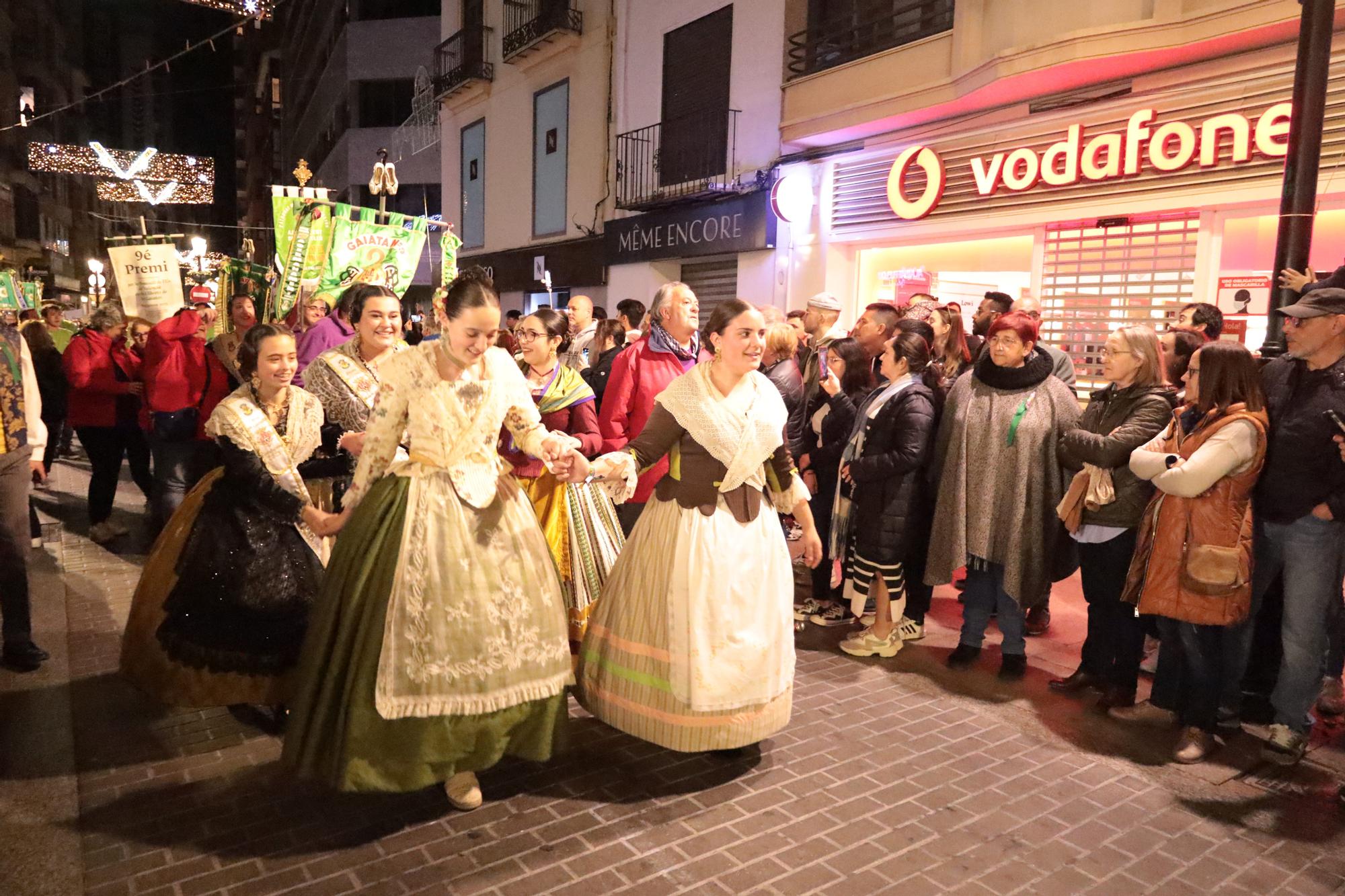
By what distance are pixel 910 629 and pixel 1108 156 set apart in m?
5.33

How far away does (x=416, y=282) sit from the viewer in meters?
29.2

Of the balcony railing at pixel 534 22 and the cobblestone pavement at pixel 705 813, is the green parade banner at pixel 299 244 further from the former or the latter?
the balcony railing at pixel 534 22

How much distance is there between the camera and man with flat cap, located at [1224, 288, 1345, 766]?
13.1ft

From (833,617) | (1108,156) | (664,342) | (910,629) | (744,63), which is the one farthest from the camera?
(744,63)

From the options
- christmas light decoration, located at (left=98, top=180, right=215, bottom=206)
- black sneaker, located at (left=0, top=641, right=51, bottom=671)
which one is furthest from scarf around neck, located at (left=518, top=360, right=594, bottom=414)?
christmas light decoration, located at (left=98, top=180, right=215, bottom=206)

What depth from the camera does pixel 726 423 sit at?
12.9ft

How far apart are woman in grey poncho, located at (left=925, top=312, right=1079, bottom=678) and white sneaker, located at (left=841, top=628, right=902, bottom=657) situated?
54 cm

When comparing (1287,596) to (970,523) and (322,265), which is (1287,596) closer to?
(970,523)

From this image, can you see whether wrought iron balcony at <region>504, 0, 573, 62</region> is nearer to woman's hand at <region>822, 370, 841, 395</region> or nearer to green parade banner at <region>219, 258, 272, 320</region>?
green parade banner at <region>219, 258, 272, 320</region>

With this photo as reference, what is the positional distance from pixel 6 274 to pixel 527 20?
10.4 meters

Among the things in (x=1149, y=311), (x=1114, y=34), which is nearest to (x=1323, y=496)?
(x=1149, y=311)

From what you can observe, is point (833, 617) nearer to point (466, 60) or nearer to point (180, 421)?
point (180, 421)

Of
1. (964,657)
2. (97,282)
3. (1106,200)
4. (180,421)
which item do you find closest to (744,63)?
(1106,200)

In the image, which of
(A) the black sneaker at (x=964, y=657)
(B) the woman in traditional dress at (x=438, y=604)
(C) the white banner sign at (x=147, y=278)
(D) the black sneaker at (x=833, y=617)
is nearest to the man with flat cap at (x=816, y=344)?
(D) the black sneaker at (x=833, y=617)
